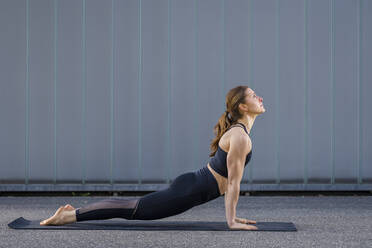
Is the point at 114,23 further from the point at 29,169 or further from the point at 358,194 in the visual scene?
the point at 358,194

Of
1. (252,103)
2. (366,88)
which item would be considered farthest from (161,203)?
(366,88)

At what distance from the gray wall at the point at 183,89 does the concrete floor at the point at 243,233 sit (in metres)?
0.63

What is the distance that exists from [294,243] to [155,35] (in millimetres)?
4255

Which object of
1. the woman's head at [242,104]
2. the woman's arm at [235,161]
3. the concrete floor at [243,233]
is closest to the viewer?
the concrete floor at [243,233]

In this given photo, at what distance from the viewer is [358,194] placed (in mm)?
7961

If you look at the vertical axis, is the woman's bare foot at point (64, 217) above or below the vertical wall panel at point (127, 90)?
below

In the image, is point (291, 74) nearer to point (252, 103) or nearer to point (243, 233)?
point (252, 103)

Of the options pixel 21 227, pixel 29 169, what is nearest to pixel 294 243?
pixel 21 227

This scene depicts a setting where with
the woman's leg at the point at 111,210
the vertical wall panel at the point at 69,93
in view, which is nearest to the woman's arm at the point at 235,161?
the woman's leg at the point at 111,210

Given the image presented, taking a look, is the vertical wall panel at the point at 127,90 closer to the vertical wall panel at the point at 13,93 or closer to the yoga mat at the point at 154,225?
the vertical wall panel at the point at 13,93

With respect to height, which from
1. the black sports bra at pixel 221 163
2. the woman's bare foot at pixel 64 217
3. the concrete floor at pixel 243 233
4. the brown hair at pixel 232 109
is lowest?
the concrete floor at pixel 243 233

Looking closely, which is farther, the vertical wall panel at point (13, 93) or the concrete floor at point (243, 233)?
the vertical wall panel at point (13, 93)

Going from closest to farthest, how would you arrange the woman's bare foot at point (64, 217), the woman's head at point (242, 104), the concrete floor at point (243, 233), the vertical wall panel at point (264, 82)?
1. the concrete floor at point (243, 233)
2. the woman's head at point (242, 104)
3. the woman's bare foot at point (64, 217)
4. the vertical wall panel at point (264, 82)

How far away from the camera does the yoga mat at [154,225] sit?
4934mm
